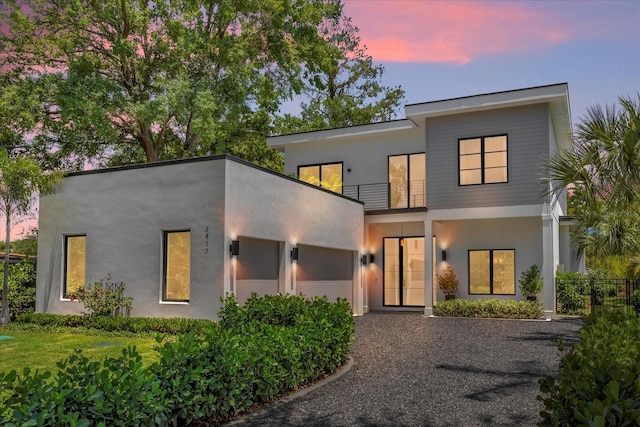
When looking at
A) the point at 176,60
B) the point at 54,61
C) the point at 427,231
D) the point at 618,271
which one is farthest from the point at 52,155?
the point at 618,271

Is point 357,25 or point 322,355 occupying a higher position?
point 357,25

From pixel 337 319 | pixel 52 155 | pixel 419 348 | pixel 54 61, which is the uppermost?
pixel 54 61

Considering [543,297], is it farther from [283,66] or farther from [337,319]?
[283,66]

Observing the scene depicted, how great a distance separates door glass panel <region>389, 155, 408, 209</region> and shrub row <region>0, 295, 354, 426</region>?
11730 millimetres

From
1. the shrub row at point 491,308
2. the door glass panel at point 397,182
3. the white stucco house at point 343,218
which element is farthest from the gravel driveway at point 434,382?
the door glass panel at point 397,182

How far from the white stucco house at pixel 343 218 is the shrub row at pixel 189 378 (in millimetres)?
4090

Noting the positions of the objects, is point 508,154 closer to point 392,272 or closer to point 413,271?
point 413,271

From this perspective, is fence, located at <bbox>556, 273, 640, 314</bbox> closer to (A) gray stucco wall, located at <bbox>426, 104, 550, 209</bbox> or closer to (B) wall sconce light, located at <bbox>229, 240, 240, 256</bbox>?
(A) gray stucco wall, located at <bbox>426, 104, 550, 209</bbox>

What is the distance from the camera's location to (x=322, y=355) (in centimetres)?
816

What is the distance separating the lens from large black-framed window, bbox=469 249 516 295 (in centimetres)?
1847

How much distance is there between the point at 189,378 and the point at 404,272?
15.3 m

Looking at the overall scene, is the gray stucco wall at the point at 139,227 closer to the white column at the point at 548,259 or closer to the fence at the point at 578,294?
the white column at the point at 548,259

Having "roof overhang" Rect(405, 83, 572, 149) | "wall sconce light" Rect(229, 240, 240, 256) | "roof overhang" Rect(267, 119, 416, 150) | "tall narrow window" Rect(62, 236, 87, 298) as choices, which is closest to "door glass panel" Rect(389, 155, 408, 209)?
"roof overhang" Rect(267, 119, 416, 150)

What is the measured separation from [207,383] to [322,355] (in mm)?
2869
